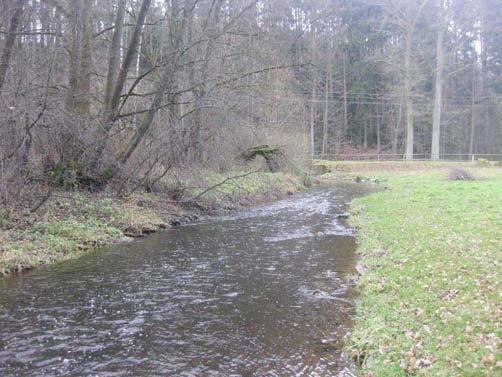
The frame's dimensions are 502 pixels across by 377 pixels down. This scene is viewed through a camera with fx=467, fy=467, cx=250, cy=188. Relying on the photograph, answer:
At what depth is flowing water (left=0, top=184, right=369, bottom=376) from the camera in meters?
5.97

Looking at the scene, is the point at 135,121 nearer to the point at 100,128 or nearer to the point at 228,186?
the point at 100,128

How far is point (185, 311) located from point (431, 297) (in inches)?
157

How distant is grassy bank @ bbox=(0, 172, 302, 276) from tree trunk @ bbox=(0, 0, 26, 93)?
151 inches

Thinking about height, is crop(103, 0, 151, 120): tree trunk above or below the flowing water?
above

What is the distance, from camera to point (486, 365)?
4996 mm

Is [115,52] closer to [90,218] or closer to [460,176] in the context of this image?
[90,218]

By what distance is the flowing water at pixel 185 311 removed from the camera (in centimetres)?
597

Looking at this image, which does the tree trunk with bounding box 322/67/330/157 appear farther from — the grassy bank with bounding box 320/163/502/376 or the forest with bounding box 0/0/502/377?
the grassy bank with bounding box 320/163/502/376

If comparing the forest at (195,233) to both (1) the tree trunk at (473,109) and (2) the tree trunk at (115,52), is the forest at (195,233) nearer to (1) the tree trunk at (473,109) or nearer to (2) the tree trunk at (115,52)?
(2) the tree trunk at (115,52)

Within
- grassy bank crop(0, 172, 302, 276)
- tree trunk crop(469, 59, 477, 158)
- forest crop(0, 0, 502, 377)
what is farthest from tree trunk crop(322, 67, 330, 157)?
grassy bank crop(0, 172, 302, 276)

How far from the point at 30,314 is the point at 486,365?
660 cm

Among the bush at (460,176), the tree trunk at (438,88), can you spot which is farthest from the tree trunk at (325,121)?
the bush at (460,176)

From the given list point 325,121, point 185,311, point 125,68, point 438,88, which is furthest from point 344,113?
point 185,311

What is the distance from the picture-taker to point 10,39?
43.0 feet
